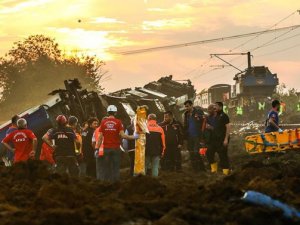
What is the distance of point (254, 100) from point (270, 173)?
40.4 m

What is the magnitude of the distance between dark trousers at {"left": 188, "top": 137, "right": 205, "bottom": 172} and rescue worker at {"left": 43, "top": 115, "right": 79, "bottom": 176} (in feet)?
14.7

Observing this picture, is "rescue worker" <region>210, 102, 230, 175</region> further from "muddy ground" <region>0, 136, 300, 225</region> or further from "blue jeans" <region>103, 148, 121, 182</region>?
"muddy ground" <region>0, 136, 300, 225</region>

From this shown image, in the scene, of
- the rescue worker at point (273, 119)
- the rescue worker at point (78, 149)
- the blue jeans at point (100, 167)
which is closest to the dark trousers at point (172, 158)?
the rescue worker at point (273, 119)

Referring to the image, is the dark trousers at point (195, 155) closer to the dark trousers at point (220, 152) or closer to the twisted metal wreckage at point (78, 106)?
the dark trousers at point (220, 152)

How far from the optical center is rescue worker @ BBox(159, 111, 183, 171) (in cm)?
1842

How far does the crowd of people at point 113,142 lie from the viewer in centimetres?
1462

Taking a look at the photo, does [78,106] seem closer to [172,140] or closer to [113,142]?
[172,140]

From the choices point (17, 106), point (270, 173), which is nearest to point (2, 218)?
point (270, 173)

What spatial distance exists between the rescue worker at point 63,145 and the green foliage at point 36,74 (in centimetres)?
5299

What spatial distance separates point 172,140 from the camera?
728 inches

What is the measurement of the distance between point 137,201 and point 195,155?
10308mm

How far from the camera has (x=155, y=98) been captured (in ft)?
97.9

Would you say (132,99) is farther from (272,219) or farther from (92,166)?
(272,219)

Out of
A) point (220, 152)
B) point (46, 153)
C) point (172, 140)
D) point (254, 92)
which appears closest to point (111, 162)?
point (46, 153)
